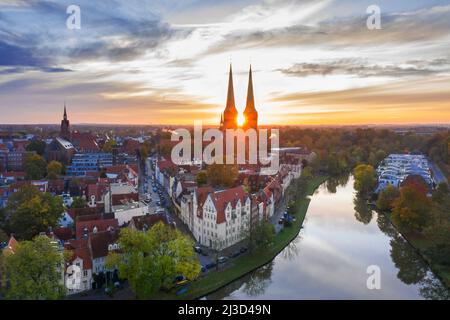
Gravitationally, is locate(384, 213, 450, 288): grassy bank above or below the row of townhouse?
below

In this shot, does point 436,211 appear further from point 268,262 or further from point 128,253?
point 128,253

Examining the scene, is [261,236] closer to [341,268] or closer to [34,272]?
[341,268]

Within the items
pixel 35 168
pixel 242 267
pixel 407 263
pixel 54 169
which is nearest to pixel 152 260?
pixel 242 267

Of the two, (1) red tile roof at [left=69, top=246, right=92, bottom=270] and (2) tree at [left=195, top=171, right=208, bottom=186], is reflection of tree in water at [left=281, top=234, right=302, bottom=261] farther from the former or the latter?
(2) tree at [left=195, top=171, right=208, bottom=186]

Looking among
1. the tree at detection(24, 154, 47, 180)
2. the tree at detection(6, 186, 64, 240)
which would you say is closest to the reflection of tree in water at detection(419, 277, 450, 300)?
the tree at detection(6, 186, 64, 240)

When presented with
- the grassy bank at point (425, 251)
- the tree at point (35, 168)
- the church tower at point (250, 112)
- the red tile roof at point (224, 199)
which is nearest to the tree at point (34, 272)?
the red tile roof at point (224, 199)
